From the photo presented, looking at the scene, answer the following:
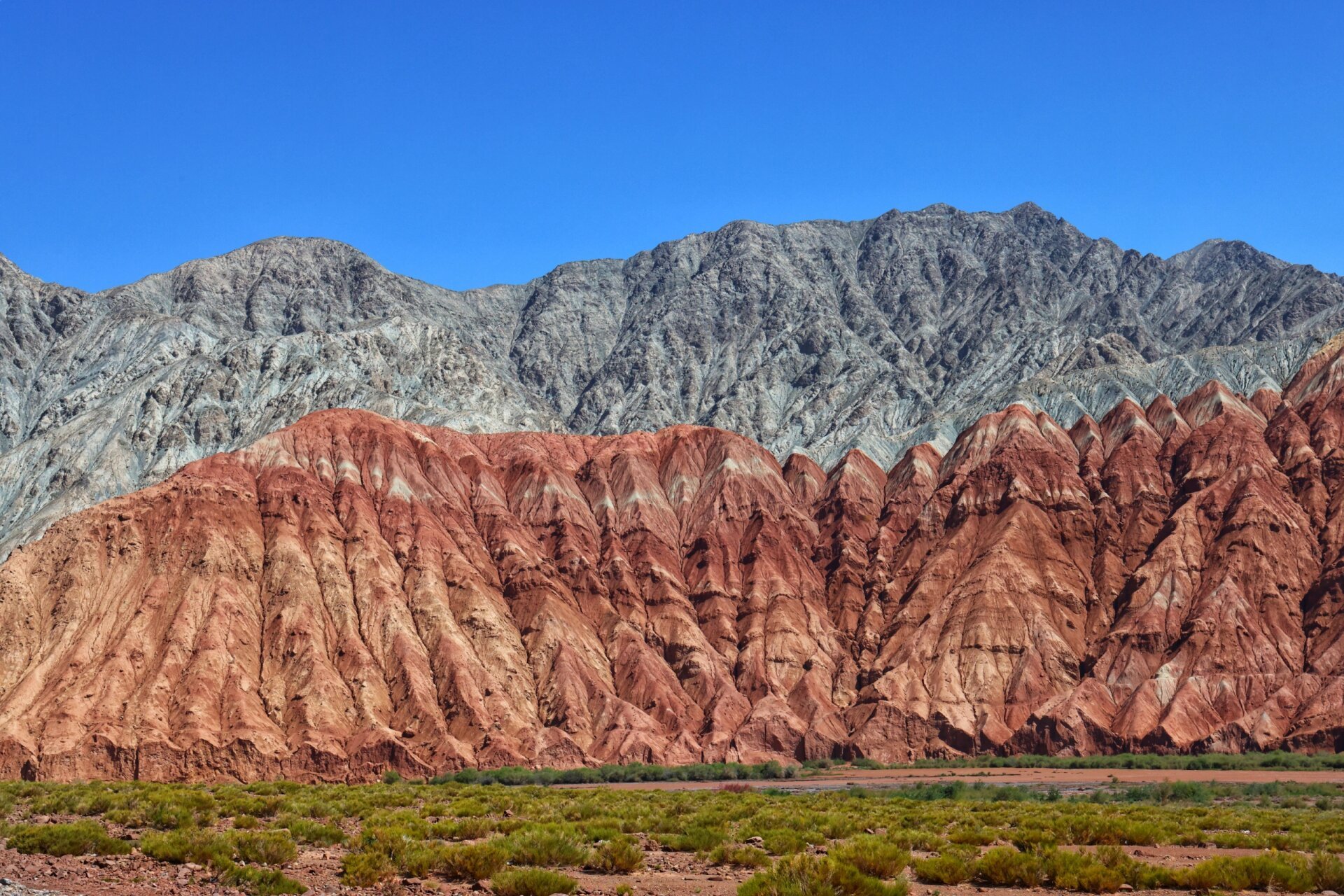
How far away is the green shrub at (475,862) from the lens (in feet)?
82.1

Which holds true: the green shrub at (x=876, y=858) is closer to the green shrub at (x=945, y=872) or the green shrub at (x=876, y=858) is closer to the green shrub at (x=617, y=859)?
the green shrub at (x=945, y=872)

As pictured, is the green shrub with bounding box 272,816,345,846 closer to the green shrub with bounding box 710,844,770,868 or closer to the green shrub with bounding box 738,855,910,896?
the green shrub with bounding box 710,844,770,868

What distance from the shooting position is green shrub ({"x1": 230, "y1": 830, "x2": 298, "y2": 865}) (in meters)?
25.9

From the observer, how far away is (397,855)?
26609 mm

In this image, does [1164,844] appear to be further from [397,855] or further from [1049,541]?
[1049,541]

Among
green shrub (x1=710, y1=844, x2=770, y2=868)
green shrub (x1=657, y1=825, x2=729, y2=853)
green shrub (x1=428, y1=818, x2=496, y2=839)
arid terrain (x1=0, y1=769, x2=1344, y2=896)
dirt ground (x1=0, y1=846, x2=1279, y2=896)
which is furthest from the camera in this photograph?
green shrub (x1=428, y1=818, x2=496, y2=839)

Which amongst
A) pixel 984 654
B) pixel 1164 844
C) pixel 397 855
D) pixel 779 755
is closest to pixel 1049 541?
pixel 984 654

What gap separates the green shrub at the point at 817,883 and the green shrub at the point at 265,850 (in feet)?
29.3

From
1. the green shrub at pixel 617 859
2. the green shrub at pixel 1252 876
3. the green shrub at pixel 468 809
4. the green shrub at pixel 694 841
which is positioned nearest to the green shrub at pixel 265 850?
the green shrub at pixel 617 859

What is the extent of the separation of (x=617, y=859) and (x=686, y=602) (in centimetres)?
10277

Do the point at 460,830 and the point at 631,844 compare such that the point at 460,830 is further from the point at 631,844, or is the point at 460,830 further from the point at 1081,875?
the point at 1081,875

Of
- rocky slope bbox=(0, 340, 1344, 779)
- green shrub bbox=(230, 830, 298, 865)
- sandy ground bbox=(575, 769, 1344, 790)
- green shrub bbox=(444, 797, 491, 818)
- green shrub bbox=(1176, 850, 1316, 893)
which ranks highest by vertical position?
rocky slope bbox=(0, 340, 1344, 779)

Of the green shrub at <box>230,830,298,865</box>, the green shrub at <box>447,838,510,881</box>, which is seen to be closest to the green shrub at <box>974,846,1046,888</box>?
the green shrub at <box>447,838,510,881</box>

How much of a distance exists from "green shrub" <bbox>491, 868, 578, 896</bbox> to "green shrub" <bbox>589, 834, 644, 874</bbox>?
10.2 ft
